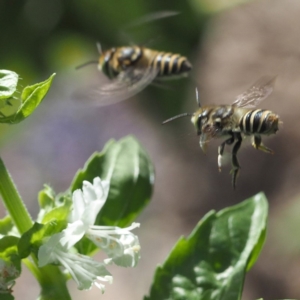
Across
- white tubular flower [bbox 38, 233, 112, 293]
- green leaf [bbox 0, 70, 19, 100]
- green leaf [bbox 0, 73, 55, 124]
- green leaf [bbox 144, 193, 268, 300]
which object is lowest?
green leaf [bbox 144, 193, 268, 300]

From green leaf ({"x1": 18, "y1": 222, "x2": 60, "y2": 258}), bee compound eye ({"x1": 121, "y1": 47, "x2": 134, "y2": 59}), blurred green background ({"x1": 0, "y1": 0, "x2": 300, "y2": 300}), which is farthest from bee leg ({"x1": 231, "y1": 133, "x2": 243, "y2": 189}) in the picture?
blurred green background ({"x1": 0, "y1": 0, "x2": 300, "y2": 300})

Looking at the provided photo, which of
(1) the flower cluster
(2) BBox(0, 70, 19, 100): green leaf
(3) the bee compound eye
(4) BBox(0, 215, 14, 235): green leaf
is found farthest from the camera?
(3) the bee compound eye

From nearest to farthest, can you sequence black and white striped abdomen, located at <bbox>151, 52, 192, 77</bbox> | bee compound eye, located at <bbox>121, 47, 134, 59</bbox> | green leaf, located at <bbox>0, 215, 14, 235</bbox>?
green leaf, located at <bbox>0, 215, 14, 235</bbox>
black and white striped abdomen, located at <bbox>151, 52, 192, 77</bbox>
bee compound eye, located at <bbox>121, 47, 134, 59</bbox>

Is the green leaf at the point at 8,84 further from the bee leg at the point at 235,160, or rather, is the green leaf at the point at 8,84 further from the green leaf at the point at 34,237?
the bee leg at the point at 235,160

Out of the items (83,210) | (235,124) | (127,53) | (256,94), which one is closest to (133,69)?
(127,53)

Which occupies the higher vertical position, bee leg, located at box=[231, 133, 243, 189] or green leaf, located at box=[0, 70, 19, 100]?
green leaf, located at box=[0, 70, 19, 100]

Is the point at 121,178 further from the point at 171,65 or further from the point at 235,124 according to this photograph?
the point at 171,65

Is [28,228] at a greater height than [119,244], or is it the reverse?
[28,228]

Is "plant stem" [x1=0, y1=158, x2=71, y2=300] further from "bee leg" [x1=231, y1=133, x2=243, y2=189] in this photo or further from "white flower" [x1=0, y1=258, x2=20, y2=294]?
"bee leg" [x1=231, y1=133, x2=243, y2=189]
